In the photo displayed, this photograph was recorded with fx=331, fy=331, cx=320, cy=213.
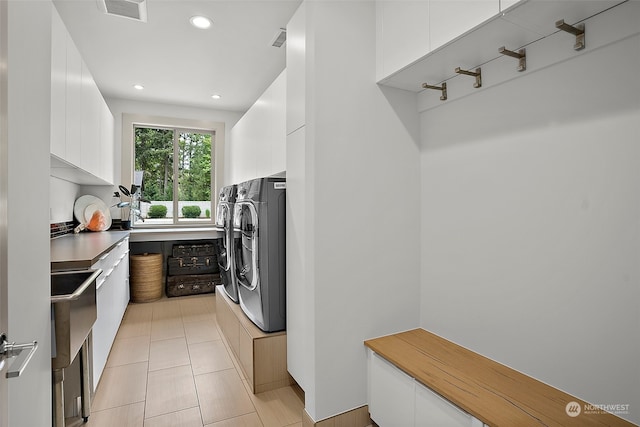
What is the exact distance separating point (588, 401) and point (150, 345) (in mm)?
3018

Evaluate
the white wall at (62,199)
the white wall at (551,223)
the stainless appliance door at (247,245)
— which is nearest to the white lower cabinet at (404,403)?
the white wall at (551,223)

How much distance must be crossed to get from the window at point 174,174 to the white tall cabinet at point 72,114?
1150 millimetres

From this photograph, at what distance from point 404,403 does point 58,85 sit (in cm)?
254

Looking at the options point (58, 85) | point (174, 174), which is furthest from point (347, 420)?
point (174, 174)

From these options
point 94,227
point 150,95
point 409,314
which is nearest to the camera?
point 409,314

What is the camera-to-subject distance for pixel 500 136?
1575mm

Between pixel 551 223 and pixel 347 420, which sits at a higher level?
pixel 551 223

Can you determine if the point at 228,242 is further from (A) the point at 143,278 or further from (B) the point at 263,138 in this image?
(A) the point at 143,278

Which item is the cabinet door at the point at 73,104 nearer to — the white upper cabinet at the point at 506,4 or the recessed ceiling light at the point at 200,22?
the recessed ceiling light at the point at 200,22

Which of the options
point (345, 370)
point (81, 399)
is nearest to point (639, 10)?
point (345, 370)

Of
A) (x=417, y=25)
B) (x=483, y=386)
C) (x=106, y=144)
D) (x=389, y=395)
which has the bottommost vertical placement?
(x=389, y=395)

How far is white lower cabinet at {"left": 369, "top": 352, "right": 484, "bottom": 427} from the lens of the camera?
1.32 m

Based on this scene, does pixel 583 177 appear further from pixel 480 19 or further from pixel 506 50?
pixel 480 19

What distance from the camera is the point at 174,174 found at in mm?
4805
